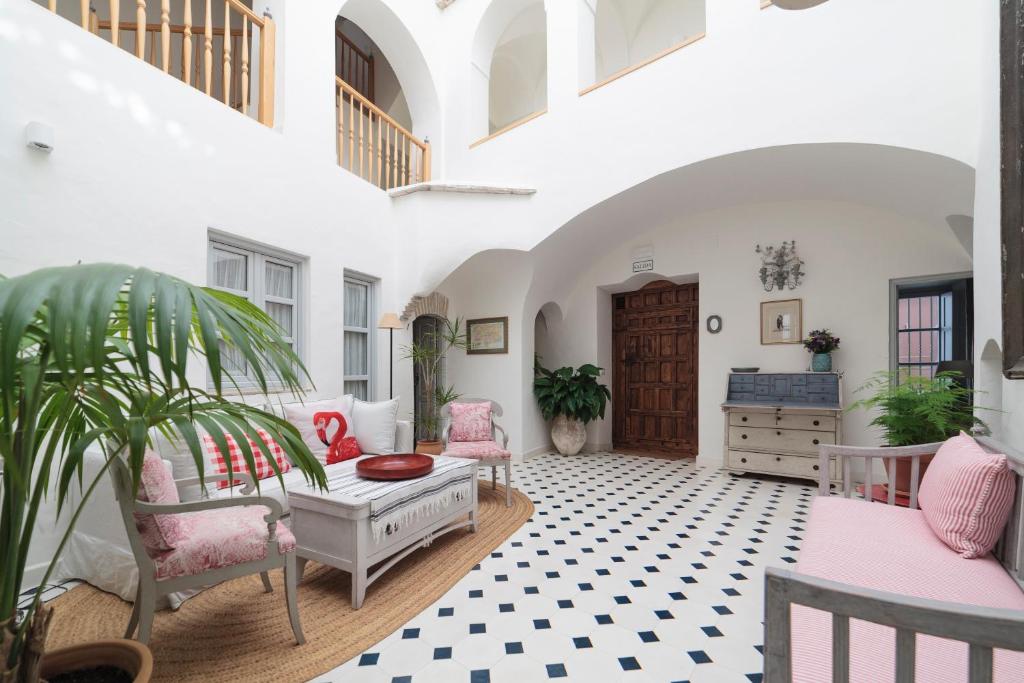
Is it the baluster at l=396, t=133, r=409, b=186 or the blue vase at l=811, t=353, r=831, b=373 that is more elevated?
the baluster at l=396, t=133, r=409, b=186

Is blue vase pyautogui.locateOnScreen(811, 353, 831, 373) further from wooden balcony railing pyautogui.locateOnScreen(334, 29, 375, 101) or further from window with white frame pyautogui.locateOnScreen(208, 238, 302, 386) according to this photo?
wooden balcony railing pyautogui.locateOnScreen(334, 29, 375, 101)

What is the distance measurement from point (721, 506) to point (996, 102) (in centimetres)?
324

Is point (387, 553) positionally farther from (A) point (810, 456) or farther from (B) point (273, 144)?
(A) point (810, 456)

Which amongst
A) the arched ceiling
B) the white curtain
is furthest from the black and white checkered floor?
the white curtain

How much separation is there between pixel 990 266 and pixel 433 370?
5.08 m

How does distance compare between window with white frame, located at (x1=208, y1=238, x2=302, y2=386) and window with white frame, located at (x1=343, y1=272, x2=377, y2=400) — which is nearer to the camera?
window with white frame, located at (x1=208, y1=238, x2=302, y2=386)

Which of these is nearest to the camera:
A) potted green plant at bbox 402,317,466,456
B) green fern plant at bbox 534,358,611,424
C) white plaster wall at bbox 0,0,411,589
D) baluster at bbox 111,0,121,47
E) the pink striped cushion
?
the pink striped cushion

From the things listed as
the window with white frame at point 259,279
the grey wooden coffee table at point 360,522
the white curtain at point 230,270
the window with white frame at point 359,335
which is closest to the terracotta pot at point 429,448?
the window with white frame at point 359,335

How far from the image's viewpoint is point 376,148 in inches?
230

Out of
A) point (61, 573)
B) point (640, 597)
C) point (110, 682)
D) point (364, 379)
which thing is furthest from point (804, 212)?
point (61, 573)

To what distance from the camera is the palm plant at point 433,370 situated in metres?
5.88

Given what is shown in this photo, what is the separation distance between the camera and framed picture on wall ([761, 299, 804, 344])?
5148 millimetres

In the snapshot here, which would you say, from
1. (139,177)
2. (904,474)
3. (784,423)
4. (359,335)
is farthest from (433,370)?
(904,474)

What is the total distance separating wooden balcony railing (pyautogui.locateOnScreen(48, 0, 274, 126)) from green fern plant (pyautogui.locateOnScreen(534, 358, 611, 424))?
14.0ft
